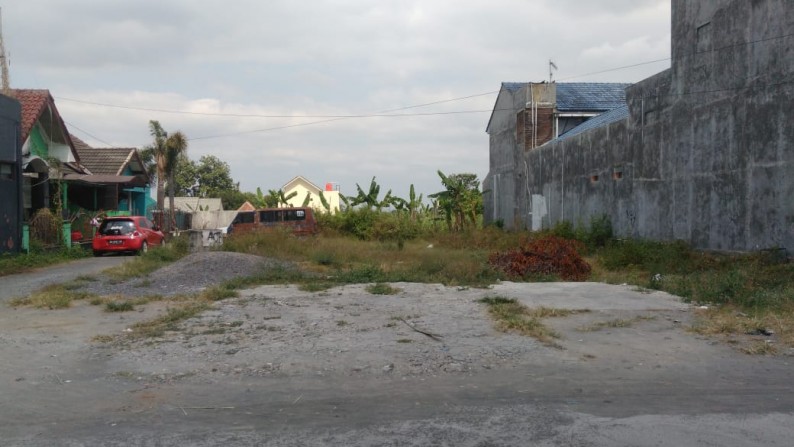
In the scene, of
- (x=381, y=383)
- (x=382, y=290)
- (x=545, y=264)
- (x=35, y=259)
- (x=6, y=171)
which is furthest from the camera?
(x=6, y=171)

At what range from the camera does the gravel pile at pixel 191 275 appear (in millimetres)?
13648

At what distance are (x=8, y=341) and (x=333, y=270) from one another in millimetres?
9031

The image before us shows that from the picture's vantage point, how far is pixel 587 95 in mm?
32938

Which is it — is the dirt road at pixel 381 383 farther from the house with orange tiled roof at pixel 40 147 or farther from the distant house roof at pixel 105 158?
the distant house roof at pixel 105 158

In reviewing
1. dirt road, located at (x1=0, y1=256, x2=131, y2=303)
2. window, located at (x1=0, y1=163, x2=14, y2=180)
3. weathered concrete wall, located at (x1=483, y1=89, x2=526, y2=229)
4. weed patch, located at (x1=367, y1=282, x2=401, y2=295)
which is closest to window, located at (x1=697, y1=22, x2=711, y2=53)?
weed patch, located at (x1=367, y1=282, x2=401, y2=295)

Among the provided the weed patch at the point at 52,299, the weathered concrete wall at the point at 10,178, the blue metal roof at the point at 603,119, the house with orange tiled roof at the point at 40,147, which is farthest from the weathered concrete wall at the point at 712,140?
the house with orange tiled roof at the point at 40,147

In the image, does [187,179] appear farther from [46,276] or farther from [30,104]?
[46,276]

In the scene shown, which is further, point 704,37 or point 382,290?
point 704,37

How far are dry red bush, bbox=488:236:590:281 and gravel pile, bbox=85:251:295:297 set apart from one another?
5.56 m

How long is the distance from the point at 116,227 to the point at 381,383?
62.9 ft

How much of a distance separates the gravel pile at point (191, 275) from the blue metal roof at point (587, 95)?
1927cm

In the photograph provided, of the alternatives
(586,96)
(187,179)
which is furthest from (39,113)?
(187,179)

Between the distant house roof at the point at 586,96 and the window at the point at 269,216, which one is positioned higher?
the distant house roof at the point at 586,96

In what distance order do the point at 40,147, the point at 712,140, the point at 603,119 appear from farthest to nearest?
the point at 603,119, the point at 40,147, the point at 712,140
